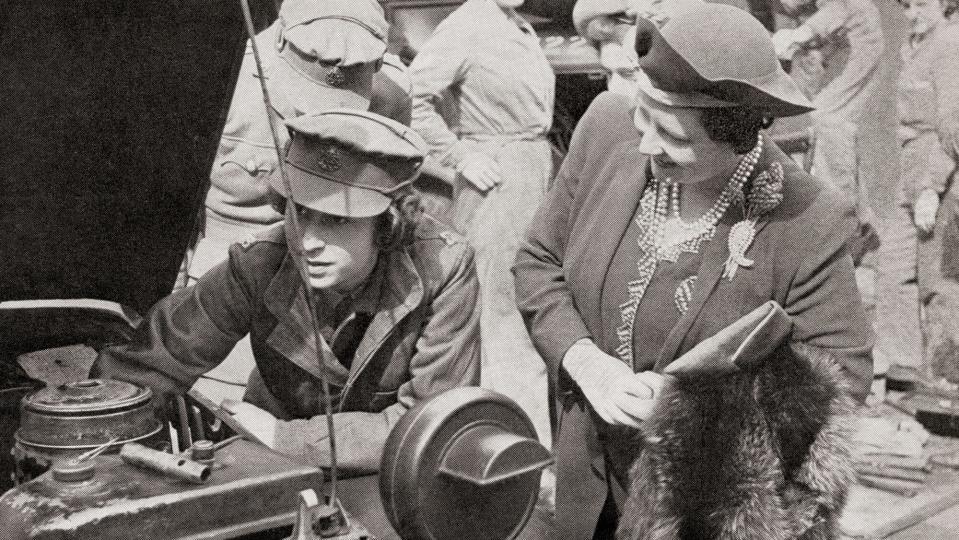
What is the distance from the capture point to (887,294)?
5777 mm

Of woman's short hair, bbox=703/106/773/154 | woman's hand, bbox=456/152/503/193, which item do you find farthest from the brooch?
woman's hand, bbox=456/152/503/193

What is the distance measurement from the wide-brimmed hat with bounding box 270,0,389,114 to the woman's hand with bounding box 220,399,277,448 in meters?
0.91

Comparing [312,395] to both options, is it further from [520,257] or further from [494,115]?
[494,115]

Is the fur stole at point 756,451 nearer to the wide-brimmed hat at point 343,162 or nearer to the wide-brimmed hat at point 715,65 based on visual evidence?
the wide-brimmed hat at point 715,65

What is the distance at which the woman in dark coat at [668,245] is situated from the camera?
7.04 feet

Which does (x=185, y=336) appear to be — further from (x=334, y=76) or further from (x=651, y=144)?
(x=651, y=144)

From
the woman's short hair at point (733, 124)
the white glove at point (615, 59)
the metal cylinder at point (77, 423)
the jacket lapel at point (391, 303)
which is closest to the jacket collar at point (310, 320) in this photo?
the jacket lapel at point (391, 303)

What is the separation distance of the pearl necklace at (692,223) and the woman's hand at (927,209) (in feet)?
11.5

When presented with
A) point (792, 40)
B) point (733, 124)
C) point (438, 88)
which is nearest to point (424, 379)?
point (733, 124)

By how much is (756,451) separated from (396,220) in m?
0.91

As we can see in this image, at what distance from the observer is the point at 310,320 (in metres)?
2.44

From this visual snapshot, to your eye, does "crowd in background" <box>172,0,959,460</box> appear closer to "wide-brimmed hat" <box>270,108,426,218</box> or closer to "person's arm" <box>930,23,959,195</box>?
"person's arm" <box>930,23,959,195</box>

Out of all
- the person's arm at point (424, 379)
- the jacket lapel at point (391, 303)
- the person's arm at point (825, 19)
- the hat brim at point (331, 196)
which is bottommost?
the person's arm at point (825, 19)

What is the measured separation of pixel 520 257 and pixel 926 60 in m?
3.63
